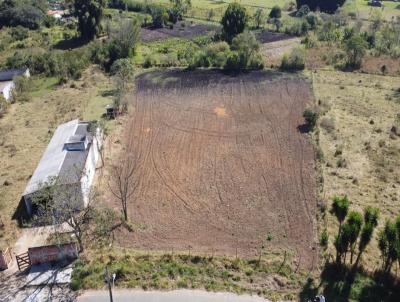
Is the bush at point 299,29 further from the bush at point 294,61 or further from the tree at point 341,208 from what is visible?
the tree at point 341,208

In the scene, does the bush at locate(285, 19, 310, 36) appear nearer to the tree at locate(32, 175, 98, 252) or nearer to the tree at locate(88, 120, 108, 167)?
the tree at locate(88, 120, 108, 167)

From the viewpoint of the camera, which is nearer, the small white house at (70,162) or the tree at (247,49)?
the small white house at (70,162)

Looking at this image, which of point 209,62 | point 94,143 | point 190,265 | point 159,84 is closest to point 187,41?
point 209,62

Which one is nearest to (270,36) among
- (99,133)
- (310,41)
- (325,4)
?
(310,41)

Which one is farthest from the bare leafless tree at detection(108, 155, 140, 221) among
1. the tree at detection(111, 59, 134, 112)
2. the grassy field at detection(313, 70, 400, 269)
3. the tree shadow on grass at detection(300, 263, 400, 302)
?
the grassy field at detection(313, 70, 400, 269)

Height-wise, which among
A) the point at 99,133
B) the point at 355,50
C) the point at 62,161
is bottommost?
the point at 62,161

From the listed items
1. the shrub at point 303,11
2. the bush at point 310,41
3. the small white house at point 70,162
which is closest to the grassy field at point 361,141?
the bush at point 310,41

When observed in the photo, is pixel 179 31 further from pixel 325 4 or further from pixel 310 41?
pixel 325 4
